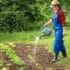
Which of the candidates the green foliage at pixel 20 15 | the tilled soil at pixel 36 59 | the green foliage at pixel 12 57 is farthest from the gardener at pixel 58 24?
the green foliage at pixel 20 15

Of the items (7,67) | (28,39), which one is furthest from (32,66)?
(28,39)

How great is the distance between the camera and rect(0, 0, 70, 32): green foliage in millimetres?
22597

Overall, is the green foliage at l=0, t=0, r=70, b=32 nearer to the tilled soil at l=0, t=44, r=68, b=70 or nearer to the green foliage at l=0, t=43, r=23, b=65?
the tilled soil at l=0, t=44, r=68, b=70

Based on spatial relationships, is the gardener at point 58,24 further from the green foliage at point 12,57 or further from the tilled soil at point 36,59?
the green foliage at point 12,57

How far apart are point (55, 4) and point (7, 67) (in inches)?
91.8

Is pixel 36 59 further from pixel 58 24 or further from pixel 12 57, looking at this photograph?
pixel 58 24

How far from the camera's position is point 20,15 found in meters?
23.1

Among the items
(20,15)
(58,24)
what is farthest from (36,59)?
(20,15)

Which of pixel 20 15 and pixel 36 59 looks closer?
pixel 36 59

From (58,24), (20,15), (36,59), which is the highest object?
(58,24)

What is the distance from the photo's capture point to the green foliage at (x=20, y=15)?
22597mm

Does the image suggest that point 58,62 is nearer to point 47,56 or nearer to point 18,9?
point 47,56

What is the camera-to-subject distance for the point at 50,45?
14.8 meters

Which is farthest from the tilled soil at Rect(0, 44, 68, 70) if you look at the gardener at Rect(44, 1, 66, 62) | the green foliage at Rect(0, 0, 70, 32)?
the green foliage at Rect(0, 0, 70, 32)
